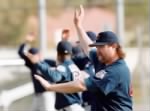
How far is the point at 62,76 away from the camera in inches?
440

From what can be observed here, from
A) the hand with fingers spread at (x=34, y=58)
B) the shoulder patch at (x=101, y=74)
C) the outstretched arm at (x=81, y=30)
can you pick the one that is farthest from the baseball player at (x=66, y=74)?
the shoulder patch at (x=101, y=74)

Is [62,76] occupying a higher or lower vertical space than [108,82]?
lower

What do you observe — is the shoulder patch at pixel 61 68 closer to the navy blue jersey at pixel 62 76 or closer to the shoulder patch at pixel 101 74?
the navy blue jersey at pixel 62 76

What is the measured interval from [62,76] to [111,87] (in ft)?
9.42

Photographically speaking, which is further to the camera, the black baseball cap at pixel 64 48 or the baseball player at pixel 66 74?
the black baseball cap at pixel 64 48

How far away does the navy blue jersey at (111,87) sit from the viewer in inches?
329

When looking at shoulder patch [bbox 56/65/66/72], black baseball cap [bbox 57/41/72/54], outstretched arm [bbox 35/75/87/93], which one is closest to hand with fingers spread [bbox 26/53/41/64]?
black baseball cap [bbox 57/41/72/54]

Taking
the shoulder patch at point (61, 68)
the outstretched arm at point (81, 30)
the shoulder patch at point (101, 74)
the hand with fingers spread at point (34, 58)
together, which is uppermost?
the outstretched arm at point (81, 30)

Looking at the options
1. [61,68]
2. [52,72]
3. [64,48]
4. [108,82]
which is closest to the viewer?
[108,82]

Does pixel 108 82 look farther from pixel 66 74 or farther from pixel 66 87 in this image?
pixel 66 74

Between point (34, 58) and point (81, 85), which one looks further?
point (34, 58)

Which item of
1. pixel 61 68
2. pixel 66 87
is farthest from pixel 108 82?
pixel 61 68

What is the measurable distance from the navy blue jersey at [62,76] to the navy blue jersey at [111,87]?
1777mm

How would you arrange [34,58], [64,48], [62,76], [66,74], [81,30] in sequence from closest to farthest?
1. [81,30]
2. [62,76]
3. [66,74]
4. [64,48]
5. [34,58]
